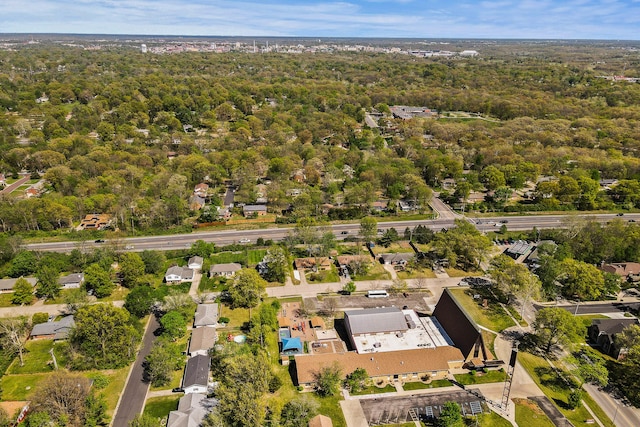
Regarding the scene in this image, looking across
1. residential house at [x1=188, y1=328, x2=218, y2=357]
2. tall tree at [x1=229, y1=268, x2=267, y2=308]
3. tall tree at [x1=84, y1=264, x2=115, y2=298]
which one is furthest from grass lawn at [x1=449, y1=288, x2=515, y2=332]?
tall tree at [x1=84, y1=264, x2=115, y2=298]

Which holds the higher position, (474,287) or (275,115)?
(275,115)

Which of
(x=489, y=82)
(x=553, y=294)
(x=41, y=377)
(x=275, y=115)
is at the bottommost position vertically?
(x=41, y=377)

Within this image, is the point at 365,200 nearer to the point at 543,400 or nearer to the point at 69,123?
the point at 543,400

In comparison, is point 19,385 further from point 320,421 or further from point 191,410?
point 320,421

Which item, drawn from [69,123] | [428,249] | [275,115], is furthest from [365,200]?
[69,123]

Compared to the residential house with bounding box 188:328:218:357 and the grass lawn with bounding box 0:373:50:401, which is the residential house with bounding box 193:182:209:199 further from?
the grass lawn with bounding box 0:373:50:401

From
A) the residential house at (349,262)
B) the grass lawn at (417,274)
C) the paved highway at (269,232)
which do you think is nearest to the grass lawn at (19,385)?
the paved highway at (269,232)

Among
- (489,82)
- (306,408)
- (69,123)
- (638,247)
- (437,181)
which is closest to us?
(306,408)
